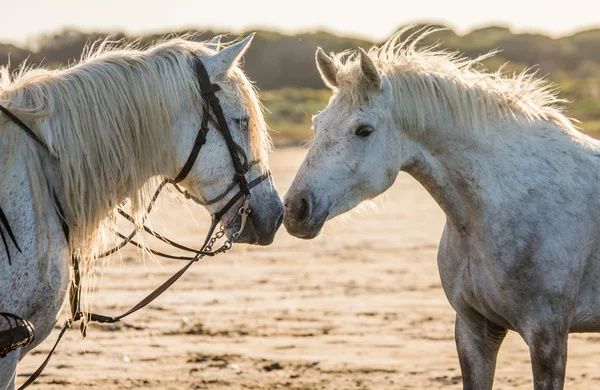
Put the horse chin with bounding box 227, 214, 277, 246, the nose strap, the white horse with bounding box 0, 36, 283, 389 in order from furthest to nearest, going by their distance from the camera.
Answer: the horse chin with bounding box 227, 214, 277, 246 < the nose strap < the white horse with bounding box 0, 36, 283, 389

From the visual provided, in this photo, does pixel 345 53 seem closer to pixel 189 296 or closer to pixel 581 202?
pixel 581 202

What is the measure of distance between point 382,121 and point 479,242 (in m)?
0.75

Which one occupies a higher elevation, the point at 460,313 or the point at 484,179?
the point at 484,179

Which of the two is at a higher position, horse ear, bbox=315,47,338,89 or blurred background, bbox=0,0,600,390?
horse ear, bbox=315,47,338,89

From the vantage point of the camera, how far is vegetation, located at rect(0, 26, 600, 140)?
38594 mm

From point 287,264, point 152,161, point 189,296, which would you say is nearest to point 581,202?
point 152,161

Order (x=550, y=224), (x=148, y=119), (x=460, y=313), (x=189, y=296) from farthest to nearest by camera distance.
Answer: (x=189, y=296), (x=460, y=313), (x=550, y=224), (x=148, y=119)

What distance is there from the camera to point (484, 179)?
436 cm

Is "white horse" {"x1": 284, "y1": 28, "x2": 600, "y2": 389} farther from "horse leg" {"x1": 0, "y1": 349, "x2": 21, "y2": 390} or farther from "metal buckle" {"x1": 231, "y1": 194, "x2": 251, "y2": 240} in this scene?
"horse leg" {"x1": 0, "y1": 349, "x2": 21, "y2": 390}

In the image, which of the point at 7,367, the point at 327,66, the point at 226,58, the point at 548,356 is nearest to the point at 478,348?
the point at 548,356

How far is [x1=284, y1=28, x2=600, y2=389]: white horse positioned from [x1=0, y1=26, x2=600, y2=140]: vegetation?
1667cm

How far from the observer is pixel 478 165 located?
438 centimetres

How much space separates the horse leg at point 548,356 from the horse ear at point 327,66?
5.20ft

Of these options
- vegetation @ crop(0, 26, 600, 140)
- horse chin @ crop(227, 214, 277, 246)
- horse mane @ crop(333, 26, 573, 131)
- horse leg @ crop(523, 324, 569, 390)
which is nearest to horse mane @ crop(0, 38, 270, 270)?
horse chin @ crop(227, 214, 277, 246)
